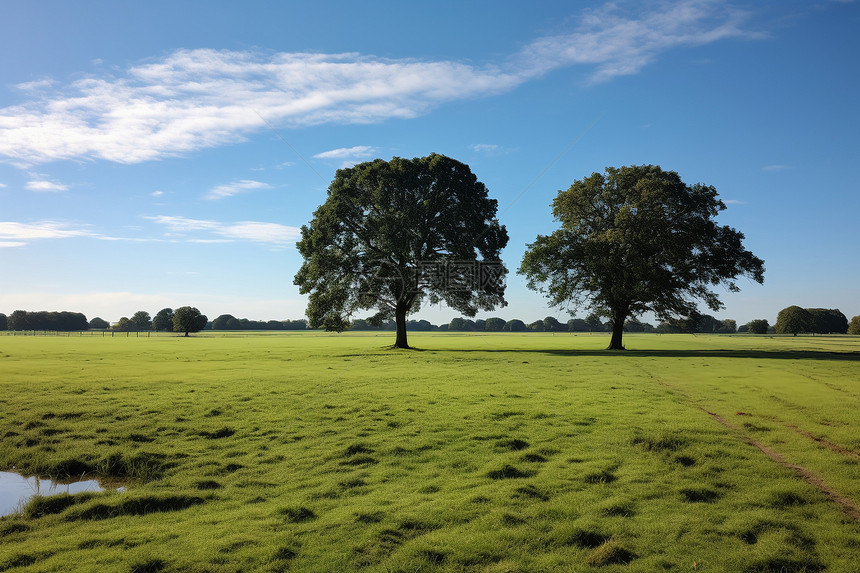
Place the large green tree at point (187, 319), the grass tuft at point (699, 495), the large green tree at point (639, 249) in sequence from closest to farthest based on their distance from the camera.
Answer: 1. the grass tuft at point (699, 495)
2. the large green tree at point (639, 249)
3. the large green tree at point (187, 319)

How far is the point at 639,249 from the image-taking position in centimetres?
4741

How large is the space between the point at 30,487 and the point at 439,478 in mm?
8661

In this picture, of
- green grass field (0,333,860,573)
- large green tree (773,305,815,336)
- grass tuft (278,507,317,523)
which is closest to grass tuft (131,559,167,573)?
green grass field (0,333,860,573)

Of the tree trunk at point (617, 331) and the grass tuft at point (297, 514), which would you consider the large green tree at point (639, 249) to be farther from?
the grass tuft at point (297, 514)

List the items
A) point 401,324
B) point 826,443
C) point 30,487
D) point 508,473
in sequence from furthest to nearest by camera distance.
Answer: point 401,324 → point 826,443 → point 30,487 → point 508,473

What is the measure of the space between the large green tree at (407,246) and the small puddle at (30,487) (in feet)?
116

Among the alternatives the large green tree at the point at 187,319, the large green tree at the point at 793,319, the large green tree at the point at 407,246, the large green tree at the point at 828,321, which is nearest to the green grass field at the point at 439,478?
the large green tree at the point at 407,246

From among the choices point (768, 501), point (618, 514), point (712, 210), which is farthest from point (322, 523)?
point (712, 210)

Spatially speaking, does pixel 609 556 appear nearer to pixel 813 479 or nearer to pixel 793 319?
pixel 813 479

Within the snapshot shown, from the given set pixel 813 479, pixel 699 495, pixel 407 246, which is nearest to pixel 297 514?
pixel 699 495

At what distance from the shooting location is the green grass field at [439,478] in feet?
23.1

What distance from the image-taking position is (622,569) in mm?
6535

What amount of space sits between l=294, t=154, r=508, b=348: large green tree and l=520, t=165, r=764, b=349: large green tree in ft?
19.1

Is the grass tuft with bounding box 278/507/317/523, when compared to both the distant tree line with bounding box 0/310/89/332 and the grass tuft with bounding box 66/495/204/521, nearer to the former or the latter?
the grass tuft with bounding box 66/495/204/521
